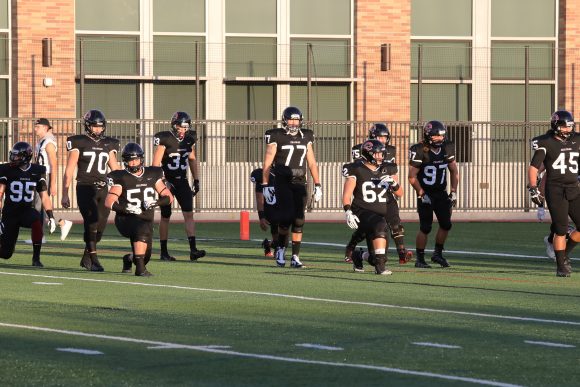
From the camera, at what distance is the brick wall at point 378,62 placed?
3481 centimetres

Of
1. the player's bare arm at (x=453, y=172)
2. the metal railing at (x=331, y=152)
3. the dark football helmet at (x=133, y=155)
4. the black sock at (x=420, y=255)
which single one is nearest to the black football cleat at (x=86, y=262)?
the dark football helmet at (x=133, y=155)

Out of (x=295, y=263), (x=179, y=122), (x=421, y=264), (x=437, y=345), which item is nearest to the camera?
(x=437, y=345)

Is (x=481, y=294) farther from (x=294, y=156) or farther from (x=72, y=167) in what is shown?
(x=72, y=167)

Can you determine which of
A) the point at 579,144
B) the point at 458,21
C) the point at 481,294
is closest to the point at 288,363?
the point at 481,294

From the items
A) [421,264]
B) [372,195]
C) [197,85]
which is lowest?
[421,264]

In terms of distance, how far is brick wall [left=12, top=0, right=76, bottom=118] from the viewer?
32906 mm

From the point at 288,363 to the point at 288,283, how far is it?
610cm

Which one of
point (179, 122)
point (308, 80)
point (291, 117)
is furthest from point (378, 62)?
point (291, 117)

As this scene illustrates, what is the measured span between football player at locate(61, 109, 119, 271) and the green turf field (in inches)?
16.3

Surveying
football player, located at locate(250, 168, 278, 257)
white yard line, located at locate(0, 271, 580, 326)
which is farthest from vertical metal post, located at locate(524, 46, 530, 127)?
white yard line, located at locate(0, 271, 580, 326)

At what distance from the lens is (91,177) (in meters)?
17.6

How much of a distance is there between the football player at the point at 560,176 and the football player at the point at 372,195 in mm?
1733

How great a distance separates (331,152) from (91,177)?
1606 centimetres

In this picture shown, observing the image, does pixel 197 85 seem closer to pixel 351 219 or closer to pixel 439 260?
pixel 439 260
